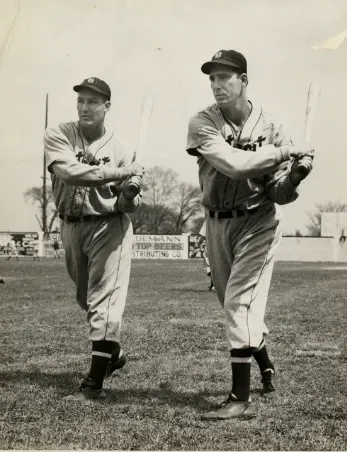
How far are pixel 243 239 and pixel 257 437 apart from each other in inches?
48.0

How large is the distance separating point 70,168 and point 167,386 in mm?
1575

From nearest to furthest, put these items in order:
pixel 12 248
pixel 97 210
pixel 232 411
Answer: pixel 232 411
pixel 97 210
pixel 12 248

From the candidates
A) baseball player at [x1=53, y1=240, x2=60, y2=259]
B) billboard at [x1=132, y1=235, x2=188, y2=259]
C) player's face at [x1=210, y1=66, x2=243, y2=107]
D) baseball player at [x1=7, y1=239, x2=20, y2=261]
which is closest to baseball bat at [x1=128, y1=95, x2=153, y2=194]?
player's face at [x1=210, y1=66, x2=243, y2=107]

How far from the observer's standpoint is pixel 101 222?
14.8 ft

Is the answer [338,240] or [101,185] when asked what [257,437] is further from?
[338,240]

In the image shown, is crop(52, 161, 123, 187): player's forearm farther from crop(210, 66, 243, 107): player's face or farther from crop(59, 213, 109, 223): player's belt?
crop(210, 66, 243, 107): player's face

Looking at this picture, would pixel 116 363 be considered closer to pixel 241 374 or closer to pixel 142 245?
pixel 241 374

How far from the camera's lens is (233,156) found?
375 centimetres

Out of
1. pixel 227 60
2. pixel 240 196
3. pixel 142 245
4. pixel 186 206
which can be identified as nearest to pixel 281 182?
pixel 240 196

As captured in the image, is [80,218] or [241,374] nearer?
[241,374]

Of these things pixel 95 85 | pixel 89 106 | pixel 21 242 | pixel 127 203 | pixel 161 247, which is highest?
pixel 95 85

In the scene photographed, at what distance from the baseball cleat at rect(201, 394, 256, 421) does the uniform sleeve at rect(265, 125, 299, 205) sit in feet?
3.85

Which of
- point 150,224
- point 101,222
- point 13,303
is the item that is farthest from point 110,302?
point 150,224

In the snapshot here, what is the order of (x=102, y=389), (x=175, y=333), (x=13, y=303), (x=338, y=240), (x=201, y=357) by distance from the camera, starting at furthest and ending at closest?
(x=338, y=240)
(x=13, y=303)
(x=175, y=333)
(x=201, y=357)
(x=102, y=389)
